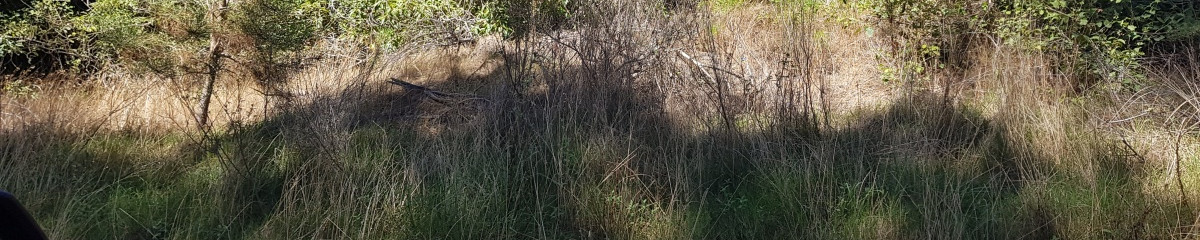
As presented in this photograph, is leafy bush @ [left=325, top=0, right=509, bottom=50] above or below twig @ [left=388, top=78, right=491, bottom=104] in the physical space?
above

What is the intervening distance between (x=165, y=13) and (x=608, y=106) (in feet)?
13.7

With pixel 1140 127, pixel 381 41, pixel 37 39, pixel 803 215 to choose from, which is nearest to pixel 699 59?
pixel 803 215

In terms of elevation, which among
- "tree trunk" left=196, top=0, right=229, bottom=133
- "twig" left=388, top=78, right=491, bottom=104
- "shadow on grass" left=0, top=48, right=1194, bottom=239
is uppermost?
"tree trunk" left=196, top=0, right=229, bottom=133

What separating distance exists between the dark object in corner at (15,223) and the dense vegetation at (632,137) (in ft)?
9.15

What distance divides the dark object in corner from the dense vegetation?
2.79 m

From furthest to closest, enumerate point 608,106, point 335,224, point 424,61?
point 424,61 → point 608,106 → point 335,224

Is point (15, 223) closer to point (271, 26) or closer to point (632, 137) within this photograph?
point (632, 137)

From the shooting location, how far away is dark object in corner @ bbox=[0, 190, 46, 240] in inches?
69.5

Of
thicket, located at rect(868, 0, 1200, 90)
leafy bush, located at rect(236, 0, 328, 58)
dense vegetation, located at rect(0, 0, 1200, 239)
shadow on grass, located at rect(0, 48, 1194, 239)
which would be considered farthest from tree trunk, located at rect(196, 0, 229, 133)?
thicket, located at rect(868, 0, 1200, 90)

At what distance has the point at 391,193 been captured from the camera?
187 inches

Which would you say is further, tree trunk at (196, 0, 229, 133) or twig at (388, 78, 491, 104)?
twig at (388, 78, 491, 104)

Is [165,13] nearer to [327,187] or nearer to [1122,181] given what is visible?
[327,187]

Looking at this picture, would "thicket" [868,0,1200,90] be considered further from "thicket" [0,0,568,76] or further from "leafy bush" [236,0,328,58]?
"leafy bush" [236,0,328,58]

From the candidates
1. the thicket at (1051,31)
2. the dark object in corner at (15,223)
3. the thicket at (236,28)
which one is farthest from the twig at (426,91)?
the dark object in corner at (15,223)
